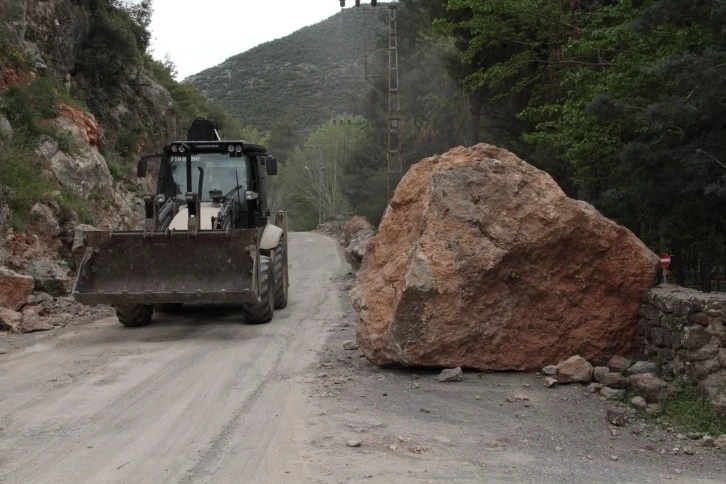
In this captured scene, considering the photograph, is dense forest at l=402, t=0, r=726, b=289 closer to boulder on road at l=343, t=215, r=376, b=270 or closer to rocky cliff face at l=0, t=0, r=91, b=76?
boulder on road at l=343, t=215, r=376, b=270

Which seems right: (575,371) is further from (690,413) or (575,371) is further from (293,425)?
(293,425)

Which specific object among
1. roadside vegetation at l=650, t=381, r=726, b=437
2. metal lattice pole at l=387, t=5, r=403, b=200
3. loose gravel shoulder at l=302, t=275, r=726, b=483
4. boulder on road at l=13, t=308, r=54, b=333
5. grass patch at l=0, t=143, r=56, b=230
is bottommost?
boulder on road at l=13, t=308, r=54, b=333

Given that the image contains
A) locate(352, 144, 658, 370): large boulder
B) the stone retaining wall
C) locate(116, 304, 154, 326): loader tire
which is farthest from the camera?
locate(116, 304, 154, 326): loader tire

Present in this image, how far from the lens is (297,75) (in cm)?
9681

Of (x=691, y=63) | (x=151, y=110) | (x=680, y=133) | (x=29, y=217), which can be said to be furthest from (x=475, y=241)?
(x=151, y=110)

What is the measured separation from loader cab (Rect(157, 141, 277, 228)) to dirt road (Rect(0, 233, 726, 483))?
3.58 metres

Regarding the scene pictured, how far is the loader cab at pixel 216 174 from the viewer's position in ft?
40.3

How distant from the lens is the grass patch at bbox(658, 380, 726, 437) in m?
5.73

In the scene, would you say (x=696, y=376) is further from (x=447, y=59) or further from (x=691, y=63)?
(x=447, y=59)

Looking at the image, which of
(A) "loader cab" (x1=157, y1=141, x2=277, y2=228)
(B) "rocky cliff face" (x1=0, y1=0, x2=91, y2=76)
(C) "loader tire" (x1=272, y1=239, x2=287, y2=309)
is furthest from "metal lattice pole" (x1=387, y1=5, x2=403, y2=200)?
(A) "loader cab" (x1=157, y1=141, x2=277, y2=228)

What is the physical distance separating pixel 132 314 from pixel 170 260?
129 cm

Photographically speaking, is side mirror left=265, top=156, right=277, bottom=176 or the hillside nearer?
side mirror left=265, top=156, right=277, bottom=176

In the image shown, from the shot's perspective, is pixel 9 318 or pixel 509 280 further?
pixel 9 318

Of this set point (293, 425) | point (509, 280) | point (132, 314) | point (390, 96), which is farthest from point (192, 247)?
point (390, 96)
